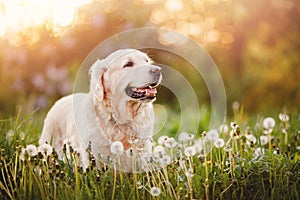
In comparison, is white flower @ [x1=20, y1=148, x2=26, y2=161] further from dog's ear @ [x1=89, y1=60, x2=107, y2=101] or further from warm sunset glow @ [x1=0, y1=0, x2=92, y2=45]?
warm sunset glow @ [x1=0, y1=0, x2=92, y2=45]

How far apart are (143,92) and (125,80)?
0.55 feet

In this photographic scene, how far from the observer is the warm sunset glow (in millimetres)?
6566

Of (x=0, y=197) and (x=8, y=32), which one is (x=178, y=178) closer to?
(x=0, y=197)

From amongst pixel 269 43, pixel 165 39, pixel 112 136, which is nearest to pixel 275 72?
pixel 269 43

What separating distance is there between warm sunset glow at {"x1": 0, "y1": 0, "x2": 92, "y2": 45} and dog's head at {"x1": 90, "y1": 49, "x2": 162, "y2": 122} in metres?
2.56

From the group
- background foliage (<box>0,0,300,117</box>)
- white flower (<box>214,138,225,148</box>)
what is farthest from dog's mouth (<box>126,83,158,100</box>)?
background foliage (<box>0,0,300,117</box>)

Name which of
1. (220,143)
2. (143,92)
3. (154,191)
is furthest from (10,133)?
(220,143)

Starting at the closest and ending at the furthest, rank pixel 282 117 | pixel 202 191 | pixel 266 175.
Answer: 1. pixel 202 191
2. pixel 266 175
3. pixel 282 117

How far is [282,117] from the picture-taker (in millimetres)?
4281

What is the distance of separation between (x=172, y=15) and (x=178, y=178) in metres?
6.49

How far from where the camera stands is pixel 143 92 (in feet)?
12.2

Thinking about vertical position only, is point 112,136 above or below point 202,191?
above

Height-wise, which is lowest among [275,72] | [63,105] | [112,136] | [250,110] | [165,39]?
[112,136]

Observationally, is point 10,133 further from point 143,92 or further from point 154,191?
point 154,191
